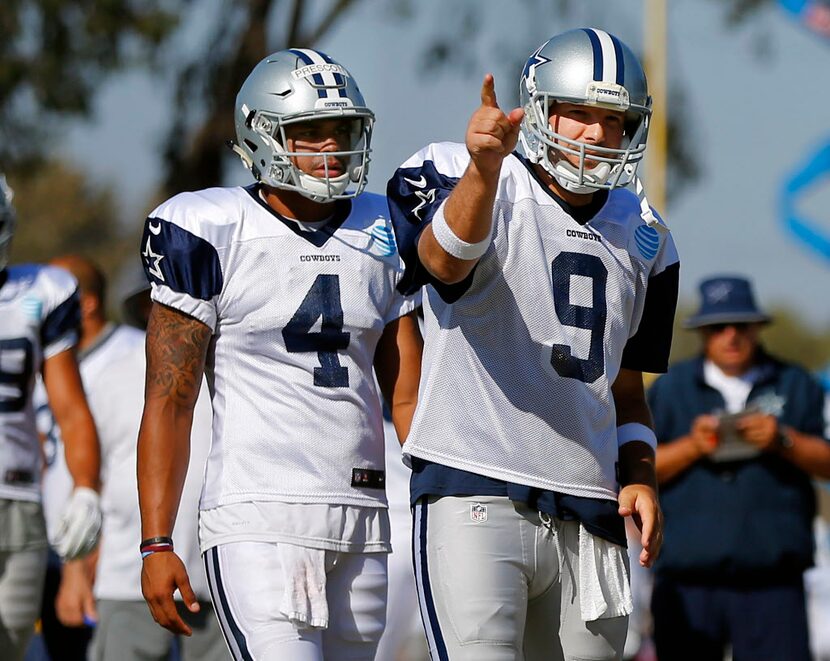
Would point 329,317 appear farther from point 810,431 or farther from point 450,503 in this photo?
point 810,431

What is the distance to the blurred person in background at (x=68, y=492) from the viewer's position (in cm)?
704

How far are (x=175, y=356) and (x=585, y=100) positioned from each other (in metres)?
1.21

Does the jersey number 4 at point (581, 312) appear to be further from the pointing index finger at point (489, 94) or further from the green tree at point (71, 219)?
the green tree at point (71, 219)

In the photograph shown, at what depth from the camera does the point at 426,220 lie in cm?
378

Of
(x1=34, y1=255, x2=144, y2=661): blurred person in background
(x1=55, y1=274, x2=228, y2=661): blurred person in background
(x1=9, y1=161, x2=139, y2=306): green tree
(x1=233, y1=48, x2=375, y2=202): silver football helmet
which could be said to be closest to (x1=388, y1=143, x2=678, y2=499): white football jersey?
(x1=233, y1=48, x2=375, y2=202): silver football helmet

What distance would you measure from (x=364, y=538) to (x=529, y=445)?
0.65 m

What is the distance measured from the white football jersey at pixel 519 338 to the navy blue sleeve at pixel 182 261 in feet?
1.98

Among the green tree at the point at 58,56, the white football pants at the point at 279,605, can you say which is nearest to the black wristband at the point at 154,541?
the white football pants at the point at 279,605

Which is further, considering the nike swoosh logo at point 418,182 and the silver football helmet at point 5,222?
the silver football helmet at point 5,222

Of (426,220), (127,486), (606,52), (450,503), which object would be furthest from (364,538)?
(127,486)

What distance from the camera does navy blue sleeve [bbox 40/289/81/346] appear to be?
5445 mm

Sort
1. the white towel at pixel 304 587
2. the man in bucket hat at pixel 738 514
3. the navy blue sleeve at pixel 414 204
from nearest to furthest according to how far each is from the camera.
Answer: the navy blue sleeve at pixel 414 204 → the white towel at pixel 304 587 → the man in bucket hat at pixel 738 514

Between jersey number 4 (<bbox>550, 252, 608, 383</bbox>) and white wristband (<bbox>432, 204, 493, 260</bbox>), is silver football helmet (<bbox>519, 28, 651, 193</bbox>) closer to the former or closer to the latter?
jersey number 4 (<bbox>550, 252, 608, 383</bbox>)

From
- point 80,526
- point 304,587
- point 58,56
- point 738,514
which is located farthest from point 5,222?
point 58,56
